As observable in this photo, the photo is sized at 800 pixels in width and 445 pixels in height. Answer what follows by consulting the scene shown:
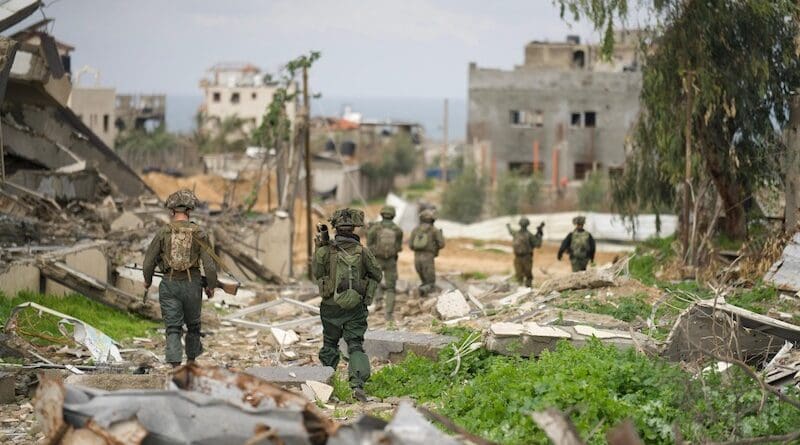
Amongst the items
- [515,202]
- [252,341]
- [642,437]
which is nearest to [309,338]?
[252,341]

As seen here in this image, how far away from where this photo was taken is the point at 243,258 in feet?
70.5

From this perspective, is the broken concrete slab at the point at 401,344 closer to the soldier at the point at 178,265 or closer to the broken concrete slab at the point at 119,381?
the soldier at the point at 178,265

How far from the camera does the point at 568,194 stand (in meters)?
51.6

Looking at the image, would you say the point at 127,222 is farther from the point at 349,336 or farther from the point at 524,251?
the point at 349,336

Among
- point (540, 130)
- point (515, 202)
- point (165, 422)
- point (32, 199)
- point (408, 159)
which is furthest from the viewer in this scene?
point (408, 159)

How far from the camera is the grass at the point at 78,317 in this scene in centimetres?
1341

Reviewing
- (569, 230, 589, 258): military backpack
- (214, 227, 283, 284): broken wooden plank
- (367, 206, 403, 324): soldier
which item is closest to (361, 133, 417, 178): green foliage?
(214, 227, 283, 284): broken wooden plank

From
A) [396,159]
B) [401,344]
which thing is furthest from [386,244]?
[396,159]

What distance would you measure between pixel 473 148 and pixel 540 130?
3.91 metres

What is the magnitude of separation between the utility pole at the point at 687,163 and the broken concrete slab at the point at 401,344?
7174mm

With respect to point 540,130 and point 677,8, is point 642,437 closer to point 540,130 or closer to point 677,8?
point 677,8

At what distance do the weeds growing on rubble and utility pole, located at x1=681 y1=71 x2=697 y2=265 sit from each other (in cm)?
894

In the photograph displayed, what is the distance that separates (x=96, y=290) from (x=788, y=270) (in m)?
8.31

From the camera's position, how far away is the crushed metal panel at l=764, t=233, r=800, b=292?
1455 centimetres
